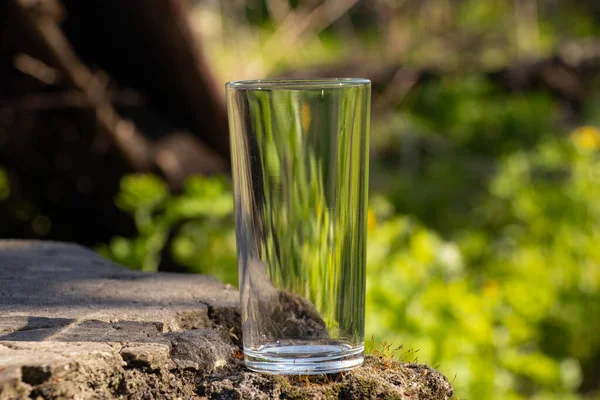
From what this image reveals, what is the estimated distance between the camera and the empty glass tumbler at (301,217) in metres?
1.22

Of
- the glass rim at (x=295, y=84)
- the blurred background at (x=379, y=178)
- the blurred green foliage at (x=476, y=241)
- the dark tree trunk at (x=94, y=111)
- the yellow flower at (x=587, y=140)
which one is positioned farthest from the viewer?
the yellow flower at (x=587, y=140)

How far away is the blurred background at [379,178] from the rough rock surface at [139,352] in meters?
0.97

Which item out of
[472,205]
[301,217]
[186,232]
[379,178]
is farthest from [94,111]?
[301,217]

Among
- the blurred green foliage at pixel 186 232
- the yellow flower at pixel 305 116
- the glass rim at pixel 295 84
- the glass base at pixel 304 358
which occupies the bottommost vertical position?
the glass base at pixel 304 358

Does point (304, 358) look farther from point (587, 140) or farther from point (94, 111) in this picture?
point (587, 140)

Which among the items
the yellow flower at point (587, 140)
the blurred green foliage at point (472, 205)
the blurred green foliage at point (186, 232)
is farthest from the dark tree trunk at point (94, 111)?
the yellow flower at point (587, 140)

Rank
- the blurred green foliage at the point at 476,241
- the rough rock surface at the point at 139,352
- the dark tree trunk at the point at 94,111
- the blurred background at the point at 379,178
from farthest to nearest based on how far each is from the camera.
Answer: the dark tree trunk at the point at 94,111
the blurred background at the point at 379,178
the blurred green foliage at the point at 476,241
the rough rock surface at the point at 139,352

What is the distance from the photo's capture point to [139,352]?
1139mm

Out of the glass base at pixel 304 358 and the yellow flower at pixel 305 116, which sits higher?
the yellow flower at pixel 305 116

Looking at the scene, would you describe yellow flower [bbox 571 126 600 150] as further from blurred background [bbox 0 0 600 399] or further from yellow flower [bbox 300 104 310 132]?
yellow flower [bbox 300 104 310 132]

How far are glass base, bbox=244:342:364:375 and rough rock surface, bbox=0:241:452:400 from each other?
0.02 metres

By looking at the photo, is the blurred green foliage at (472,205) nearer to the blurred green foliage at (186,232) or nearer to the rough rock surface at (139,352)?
the blurred green foliage at (186,232)

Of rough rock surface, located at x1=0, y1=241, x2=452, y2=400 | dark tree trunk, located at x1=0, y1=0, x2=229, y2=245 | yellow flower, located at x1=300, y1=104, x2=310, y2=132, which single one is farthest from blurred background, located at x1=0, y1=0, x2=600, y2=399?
yellow flower, located at x1=300, y1=104, x2=310, y2=132

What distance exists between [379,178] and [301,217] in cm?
348
